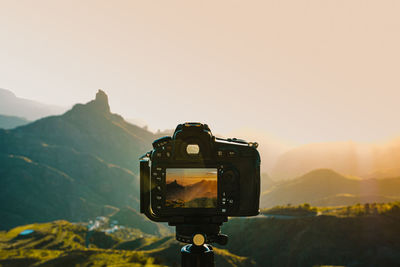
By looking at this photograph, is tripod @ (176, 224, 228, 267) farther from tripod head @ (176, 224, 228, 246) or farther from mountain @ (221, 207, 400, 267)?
mountain @ (221, 207, 400, 267)

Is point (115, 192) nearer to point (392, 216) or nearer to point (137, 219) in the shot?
point (137, 219)

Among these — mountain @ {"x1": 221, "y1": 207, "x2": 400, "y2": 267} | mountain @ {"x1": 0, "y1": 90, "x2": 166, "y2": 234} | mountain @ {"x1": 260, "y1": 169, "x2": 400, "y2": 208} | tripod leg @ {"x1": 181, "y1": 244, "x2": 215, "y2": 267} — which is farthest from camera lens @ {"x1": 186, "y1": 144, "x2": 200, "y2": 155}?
mountain @ {"x1": 0, "y1": 90, "x2": 166, "y2": 234}

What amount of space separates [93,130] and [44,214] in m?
86.6

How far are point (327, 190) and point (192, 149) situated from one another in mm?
152896

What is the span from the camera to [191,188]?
2.88m

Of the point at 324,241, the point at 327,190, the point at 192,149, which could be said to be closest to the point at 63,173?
the point at 324,241

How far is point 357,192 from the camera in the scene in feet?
433

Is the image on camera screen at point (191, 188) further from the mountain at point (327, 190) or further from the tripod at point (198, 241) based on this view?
the mountain at point (327, 190)

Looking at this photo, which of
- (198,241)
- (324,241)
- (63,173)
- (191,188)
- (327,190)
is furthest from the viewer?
(63,173)

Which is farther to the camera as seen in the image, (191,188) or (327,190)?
(327,190)

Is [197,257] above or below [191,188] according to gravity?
below

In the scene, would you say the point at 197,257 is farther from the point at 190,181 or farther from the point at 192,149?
the point at 192,149

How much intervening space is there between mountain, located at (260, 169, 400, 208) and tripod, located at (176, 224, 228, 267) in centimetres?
12299

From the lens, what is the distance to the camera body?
2914mm
